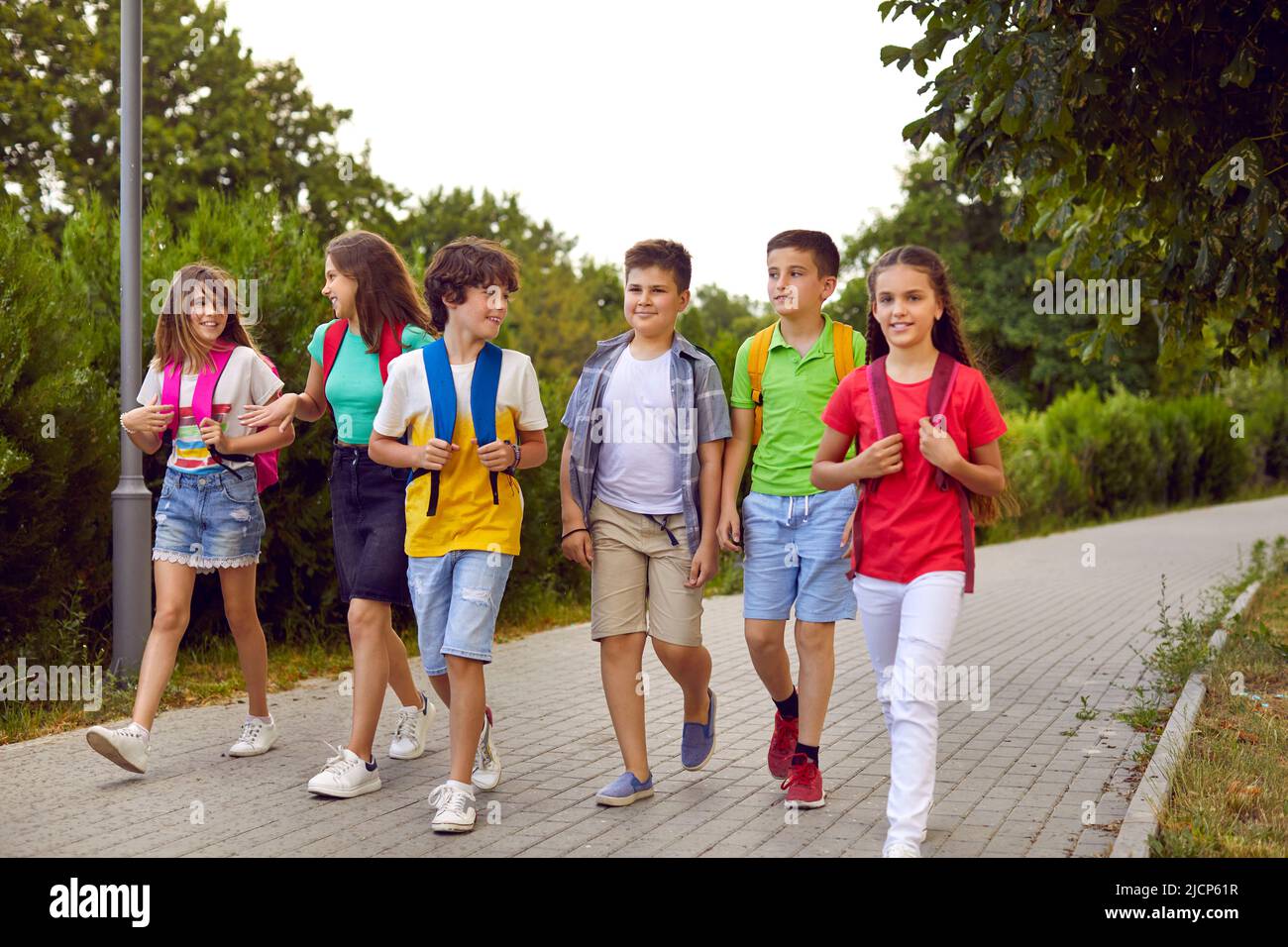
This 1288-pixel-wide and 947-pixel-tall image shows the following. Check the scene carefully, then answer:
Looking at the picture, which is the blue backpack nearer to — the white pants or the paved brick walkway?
the paved brick walkway

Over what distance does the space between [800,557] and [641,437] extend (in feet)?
2.42

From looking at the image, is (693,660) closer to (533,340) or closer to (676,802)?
(676,802)

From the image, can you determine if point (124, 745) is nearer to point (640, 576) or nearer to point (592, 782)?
point (592, 782)

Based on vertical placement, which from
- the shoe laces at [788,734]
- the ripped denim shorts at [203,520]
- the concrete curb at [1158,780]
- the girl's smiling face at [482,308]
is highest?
the girl's smiling face at [482,308]

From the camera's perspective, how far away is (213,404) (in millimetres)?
5898

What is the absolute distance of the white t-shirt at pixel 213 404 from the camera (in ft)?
19.4

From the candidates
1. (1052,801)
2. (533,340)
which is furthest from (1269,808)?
(533,340)

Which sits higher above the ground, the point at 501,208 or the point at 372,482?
the point at 501,208

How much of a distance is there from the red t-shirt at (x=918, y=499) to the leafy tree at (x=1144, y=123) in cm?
183

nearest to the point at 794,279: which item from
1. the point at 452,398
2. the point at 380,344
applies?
the point at 452,398

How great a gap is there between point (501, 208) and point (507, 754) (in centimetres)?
6090

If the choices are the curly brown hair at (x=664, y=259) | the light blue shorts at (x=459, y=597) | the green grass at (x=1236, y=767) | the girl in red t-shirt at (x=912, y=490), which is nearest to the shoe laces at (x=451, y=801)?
the light blue shorts at (x=459, y=597)

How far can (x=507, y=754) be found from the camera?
641 cm

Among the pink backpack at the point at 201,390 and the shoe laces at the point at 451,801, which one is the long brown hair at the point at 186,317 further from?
the shoe laces at the point at 451,801
